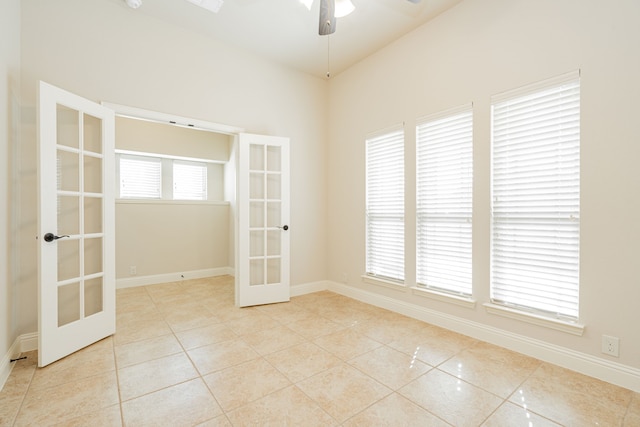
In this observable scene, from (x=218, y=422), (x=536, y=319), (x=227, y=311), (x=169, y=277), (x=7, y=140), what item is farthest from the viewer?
(x=169, y=277)

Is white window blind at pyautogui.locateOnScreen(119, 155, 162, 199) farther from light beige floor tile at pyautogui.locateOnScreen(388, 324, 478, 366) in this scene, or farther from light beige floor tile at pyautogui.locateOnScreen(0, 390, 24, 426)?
light beige floor tile at pyautogui.locateOnScreen(388, 324, 478, 366)

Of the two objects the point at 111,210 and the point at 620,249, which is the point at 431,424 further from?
the point at 111,210

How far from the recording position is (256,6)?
287 cm

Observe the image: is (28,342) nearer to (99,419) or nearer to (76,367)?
(76,367)

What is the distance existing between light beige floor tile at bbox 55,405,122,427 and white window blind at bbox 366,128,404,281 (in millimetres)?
2774

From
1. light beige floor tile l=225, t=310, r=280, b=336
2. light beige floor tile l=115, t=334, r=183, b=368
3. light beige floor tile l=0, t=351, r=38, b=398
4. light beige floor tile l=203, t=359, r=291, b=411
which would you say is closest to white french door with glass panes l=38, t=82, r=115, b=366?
light beige floor tile l=0, t=351, r=38, b=398

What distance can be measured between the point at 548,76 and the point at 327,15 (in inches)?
70.1

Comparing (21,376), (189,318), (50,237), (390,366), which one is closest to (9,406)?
(21,376)

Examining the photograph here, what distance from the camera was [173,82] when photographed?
3.19 metres

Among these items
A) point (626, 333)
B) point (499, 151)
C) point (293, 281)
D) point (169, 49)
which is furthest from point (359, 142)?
point (626, 333)

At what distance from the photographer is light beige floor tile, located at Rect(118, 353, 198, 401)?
1883mm

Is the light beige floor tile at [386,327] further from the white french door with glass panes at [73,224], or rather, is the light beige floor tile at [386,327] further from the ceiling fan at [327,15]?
the ceiling fan at [327,15]

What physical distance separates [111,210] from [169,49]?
1.86 meters

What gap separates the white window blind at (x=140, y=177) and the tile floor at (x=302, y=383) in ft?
9.29
